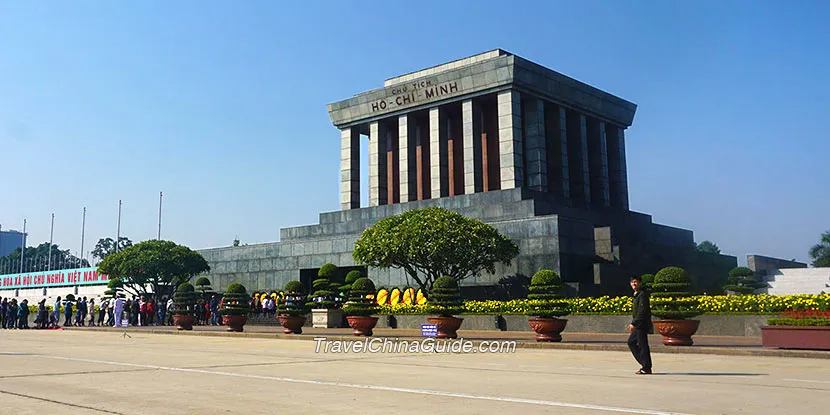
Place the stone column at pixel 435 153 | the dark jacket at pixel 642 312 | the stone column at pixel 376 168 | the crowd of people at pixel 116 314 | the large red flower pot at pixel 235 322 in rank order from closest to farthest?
the dark jacket at pixel 642 312 → the large red flower pot at pixel 235 322 → the crowd of people at pixel 116 314 → the stone column at pixel 435 153 → the stone column at pixel 376 168

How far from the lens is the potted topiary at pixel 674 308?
20.0 metres

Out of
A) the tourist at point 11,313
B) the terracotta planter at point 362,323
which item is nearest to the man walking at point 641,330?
the terracotta planter at point 362,323

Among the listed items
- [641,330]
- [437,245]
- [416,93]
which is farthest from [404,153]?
[641,330]

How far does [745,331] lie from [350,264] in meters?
26.3

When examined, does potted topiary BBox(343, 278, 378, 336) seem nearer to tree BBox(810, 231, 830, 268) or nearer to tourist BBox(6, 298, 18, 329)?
tourist BBox(6, 298, 18, 329)

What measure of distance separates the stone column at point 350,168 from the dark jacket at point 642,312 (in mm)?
42716

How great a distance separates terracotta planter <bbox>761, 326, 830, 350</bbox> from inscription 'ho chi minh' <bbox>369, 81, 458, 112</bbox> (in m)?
34.6

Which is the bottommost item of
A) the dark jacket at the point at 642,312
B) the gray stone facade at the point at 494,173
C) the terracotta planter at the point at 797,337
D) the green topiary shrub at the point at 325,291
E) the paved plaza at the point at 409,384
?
the paved plaza at the point at 409,384

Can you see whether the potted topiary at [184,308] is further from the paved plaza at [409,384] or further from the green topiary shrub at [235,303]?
the paved plaza at [409,384]

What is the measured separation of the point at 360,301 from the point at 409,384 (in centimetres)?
1710

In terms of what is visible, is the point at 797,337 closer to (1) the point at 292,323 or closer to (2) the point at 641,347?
(2) the point at 641,347

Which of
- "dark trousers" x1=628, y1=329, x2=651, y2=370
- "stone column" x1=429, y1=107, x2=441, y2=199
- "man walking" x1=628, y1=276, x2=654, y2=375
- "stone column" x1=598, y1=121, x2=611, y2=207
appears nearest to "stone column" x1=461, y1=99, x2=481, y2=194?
"stone column" x1=429, y1=107, x2=441, y2=199

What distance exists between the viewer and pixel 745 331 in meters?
25.4

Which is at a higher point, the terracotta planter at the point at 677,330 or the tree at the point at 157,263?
the tree at the point at 157,263
